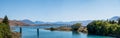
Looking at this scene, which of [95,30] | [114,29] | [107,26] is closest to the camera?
[114,29]

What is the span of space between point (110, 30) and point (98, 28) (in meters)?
7.11

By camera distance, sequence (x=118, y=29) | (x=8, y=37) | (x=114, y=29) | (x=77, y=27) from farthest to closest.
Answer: (x=77, y=27)
(x=114, y=29)
(x=118, y=29)
(x=8, y=37)

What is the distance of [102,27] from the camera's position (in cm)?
8850

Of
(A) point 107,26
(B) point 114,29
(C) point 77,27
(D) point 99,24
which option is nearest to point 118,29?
(B) point 114,29

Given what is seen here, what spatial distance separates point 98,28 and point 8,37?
157ft

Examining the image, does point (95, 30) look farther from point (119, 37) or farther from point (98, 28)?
point (119, 37)

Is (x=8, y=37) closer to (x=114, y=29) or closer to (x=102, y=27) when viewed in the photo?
(x=114, y=29)

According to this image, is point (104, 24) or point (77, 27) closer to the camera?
point (104, 24)

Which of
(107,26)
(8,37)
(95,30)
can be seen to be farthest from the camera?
(95,30)

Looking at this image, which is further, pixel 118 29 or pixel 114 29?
pixel 114 29

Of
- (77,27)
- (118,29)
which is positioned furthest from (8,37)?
(77,27)

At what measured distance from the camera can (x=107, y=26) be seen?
85812 mm

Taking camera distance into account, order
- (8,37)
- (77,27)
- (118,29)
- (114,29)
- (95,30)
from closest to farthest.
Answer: (8,37) → (118,29) → (114,29) → (95,30) → (77,27)

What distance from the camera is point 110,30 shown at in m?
Answer: 83.0
